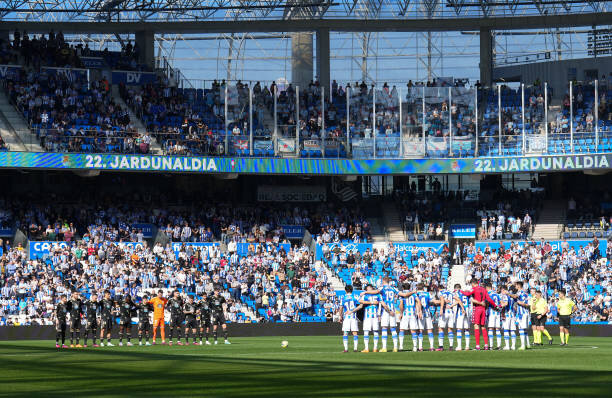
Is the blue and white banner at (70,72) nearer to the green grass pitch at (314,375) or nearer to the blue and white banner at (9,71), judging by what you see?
the blue and white banner at (9,71)

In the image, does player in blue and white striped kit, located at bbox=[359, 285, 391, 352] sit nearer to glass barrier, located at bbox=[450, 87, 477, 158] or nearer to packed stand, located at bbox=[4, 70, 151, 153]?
packed stand, located at bbox=[4, 70, 151, 153]

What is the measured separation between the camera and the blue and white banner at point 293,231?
2122 inches

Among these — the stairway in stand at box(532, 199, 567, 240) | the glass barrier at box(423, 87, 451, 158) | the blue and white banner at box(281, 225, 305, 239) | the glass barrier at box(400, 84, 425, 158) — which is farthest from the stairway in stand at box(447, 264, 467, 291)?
the blue and white banner at box(281, 225, 305, 239)

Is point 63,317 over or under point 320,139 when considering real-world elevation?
under

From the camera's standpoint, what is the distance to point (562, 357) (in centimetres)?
2431

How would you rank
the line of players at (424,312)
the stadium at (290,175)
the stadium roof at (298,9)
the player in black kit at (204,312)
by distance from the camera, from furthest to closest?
1. the stadium roof at (298,9)
2. the stadium at (290,175)
3. the player in black kit at (204,312)
4. the line of players at (424,312)

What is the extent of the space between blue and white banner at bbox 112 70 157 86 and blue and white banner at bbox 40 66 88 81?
7.56 ft

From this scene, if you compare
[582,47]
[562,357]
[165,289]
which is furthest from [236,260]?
[582,47]

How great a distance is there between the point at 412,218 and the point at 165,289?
54.4 feet

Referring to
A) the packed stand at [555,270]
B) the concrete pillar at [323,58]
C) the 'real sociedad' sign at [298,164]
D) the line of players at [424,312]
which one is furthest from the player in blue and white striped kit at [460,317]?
the concrete pillar at [323,58]

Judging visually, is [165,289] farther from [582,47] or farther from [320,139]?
[582,47]

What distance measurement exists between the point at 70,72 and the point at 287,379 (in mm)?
40360

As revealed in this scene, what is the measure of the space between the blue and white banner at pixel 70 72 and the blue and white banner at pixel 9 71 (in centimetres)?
138

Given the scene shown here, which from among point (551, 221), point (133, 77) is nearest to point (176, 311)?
point (551, 221)
